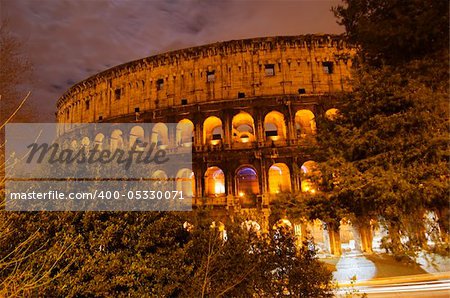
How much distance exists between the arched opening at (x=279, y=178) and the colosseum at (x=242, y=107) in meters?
0.07

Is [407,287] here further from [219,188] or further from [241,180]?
[219,188]

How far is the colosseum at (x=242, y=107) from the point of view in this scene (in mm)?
24000

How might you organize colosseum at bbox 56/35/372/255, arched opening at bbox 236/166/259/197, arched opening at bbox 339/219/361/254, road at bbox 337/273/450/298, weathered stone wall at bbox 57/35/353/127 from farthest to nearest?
weathered stone wall at bbox 57/35/353/127, arched opening at bbox 236/166/259/197, colosseum at bbox 56/35/372/255, arched opening at bbox 339/219/361/254, road at bbox 337/273/450/298

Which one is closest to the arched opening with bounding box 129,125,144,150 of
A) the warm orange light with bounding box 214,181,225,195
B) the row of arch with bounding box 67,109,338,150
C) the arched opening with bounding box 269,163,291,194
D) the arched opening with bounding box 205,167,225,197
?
the row of arch with bounding box 67,109,338,150

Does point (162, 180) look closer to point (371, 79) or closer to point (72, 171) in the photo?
point (72, 171)

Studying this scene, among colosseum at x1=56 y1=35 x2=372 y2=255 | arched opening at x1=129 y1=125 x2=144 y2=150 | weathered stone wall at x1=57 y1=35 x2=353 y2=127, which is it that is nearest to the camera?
colosseum at x1=56 y1=35 x2=372 y2=255

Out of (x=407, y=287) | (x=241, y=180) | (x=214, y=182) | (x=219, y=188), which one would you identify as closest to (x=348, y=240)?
(x=241, y=180)

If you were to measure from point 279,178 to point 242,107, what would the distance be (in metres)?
5.92

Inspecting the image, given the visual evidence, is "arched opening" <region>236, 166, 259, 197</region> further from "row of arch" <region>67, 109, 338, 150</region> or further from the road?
the road

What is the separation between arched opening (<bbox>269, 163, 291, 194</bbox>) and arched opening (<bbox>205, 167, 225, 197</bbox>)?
362 centimetres

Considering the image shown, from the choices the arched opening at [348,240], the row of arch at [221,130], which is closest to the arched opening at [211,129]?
the row of arch at [221,130]

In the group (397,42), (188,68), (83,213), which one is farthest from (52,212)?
(188,68)

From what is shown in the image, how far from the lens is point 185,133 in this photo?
27.2 metres

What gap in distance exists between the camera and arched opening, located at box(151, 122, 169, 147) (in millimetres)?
27078
